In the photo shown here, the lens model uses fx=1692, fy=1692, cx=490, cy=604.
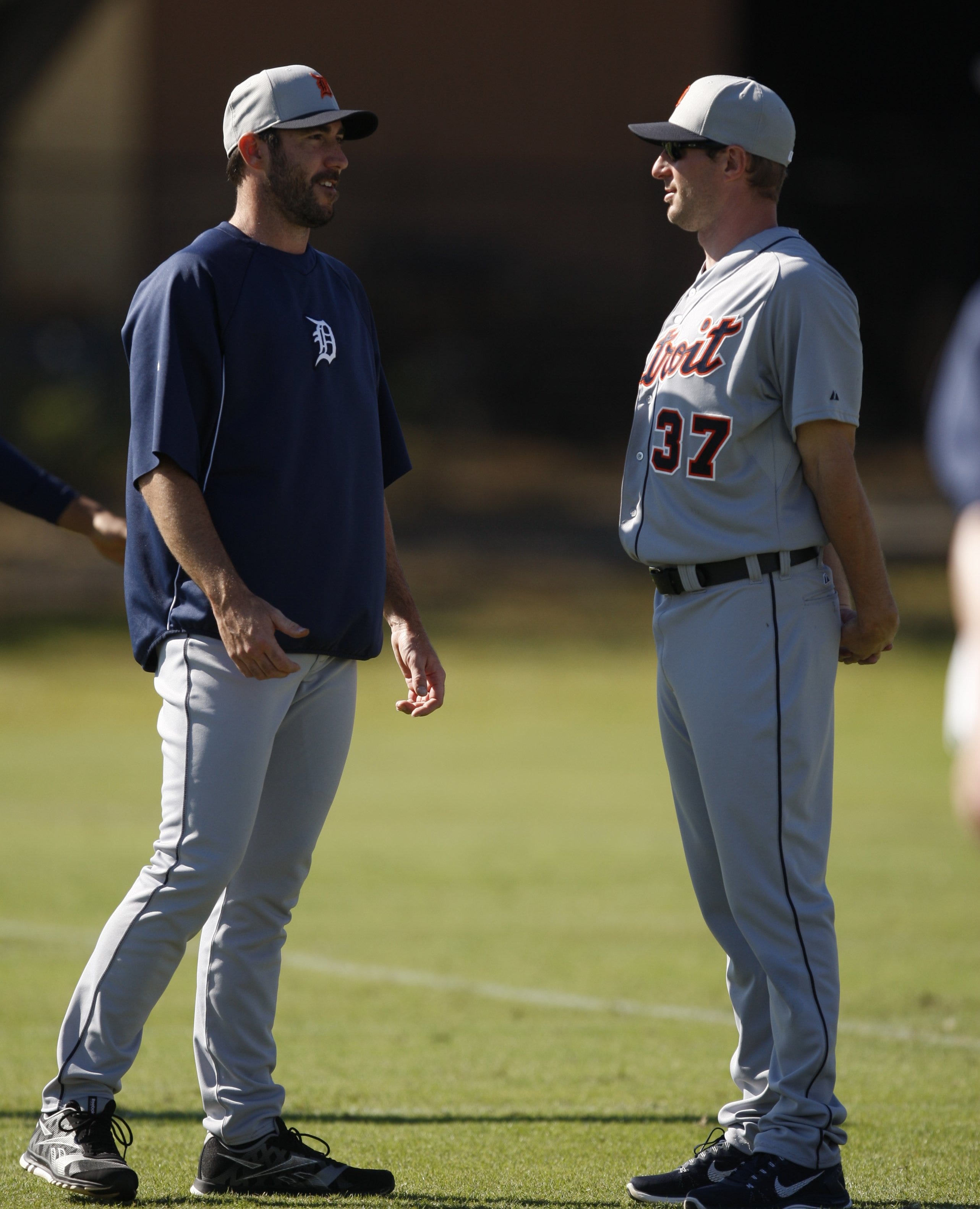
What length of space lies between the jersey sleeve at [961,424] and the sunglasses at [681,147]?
1.93 meters

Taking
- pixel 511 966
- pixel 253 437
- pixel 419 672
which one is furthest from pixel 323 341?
pixel 511 966

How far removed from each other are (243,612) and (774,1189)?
179 cm

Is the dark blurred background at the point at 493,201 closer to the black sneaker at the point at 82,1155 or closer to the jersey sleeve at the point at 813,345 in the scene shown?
the jersey sleeve at the point at 813,345

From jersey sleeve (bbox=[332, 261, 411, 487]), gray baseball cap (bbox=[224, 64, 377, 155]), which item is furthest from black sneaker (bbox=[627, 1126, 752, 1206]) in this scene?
gray baseball cap (bbox=[224, 64, 377, 155])

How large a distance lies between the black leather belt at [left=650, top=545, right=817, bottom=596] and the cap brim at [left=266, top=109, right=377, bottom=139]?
4.30 ft

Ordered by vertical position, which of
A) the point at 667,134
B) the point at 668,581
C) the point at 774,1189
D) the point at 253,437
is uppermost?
the point at 667,134

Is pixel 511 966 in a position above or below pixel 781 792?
below

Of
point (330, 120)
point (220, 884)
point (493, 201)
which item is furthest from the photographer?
point (493, 201)

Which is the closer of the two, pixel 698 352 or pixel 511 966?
pixel 698 352

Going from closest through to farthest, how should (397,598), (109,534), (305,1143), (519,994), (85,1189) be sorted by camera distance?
(85,1189)
(305,1143)
(397,598)
(109,534)
(519,994)

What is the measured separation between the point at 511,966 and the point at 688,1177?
302 centimetres

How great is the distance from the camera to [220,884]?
13.0 ft

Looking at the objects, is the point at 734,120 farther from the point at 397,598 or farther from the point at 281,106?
the point at 397,598

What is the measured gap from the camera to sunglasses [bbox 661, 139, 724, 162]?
161 inches
